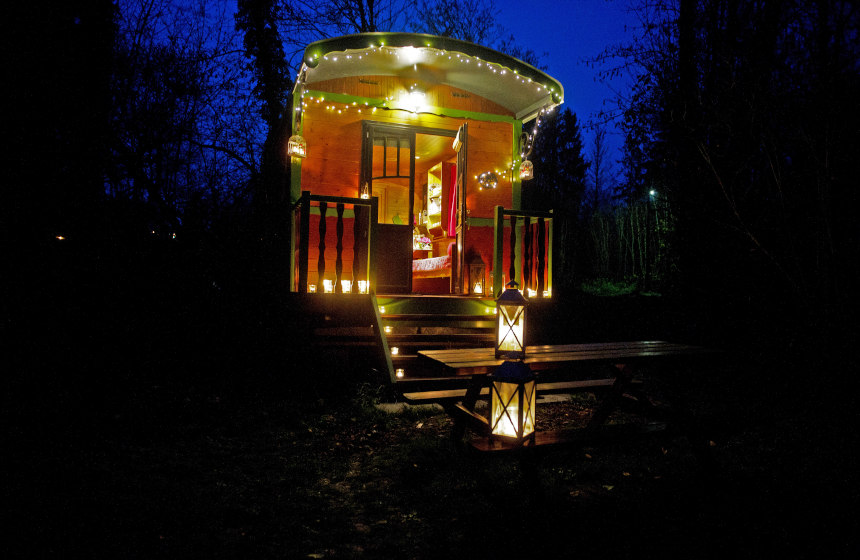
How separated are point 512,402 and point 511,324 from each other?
2.07ft

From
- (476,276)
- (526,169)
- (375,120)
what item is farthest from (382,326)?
(526,169)

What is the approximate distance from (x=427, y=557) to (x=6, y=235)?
18.2ft

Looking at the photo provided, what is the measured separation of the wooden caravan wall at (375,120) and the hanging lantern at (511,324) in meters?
4.73

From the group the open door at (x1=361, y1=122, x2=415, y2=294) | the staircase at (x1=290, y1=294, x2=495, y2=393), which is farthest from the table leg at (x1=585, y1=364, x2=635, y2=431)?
the open door at (x1=361, y1=122, x2=415, y2=294)

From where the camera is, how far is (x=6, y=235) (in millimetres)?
5102

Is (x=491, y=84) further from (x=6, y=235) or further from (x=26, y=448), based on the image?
(x=26, y=448)

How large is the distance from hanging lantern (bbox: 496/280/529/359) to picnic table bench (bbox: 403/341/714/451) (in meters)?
0.09

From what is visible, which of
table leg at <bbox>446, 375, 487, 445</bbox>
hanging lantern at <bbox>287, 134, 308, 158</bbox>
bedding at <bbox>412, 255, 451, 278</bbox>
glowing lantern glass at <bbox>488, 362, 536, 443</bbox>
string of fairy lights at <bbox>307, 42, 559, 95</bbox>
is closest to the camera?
glowing lantern glass at <bbox>488, 362, 536, 443</bbox>

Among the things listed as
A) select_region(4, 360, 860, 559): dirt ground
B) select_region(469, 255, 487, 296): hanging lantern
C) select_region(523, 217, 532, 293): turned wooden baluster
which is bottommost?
select_region(4, 360, 860, 559): dirt ground

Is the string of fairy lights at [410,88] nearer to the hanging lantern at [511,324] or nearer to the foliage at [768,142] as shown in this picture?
the foliage at [768,142]

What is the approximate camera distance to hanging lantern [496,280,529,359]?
10.4 ft

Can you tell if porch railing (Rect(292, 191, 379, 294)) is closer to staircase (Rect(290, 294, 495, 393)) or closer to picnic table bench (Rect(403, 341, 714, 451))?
staircase (Rect(290, 294, 495, 393))

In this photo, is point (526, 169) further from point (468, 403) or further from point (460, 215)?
point (468, 403)

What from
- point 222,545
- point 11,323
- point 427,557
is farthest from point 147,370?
point 427,557
